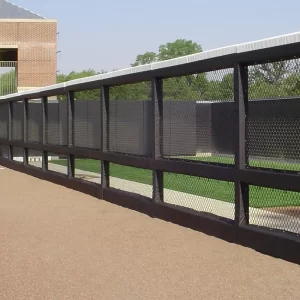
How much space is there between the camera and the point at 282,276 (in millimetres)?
6648

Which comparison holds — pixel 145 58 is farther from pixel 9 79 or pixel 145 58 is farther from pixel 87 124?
pixel 87 124

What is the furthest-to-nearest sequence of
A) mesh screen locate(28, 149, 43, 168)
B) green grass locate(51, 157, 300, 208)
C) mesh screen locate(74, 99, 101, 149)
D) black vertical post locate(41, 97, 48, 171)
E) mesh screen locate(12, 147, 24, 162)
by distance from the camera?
1. mesh screen locate(12, 147, 24, 162)
2. mesh screen locate(28, 149, 43, 168)
3. black vertical post locate(41, 97, 48, 171)
4. mesh screen locate(74, 99, 101, 149)
5. green grass locate(51, 157, 300, 208)

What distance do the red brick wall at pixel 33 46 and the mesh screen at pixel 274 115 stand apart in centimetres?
3136

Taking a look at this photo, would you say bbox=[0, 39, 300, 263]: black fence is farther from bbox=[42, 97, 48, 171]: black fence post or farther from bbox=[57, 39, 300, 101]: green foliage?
bbox=[42, 97, 48, 171]: black fence post

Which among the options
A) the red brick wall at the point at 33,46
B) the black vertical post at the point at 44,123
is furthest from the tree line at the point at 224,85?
the red brick wall at the point at 33,46

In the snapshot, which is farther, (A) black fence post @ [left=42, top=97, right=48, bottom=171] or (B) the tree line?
(A) black fence post @ [left=42, top=97, right=48, bottom=171]

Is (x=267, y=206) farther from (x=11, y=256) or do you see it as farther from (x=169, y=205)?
(x=11, y=256)

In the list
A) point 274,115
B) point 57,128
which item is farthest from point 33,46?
point 274,115

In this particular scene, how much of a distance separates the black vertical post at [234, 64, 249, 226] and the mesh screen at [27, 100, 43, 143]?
11473 millimetres

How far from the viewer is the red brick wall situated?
127 feet

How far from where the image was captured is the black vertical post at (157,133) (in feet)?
35.6

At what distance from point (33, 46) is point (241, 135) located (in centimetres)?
3186

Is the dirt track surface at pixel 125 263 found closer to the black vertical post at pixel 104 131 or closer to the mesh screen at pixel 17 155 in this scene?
the black vertical post at pixel 104 131

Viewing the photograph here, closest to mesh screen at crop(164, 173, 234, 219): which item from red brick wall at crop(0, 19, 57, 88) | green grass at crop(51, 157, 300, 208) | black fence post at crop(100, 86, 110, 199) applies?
green grass at crop(51, 157, 300, 208)
